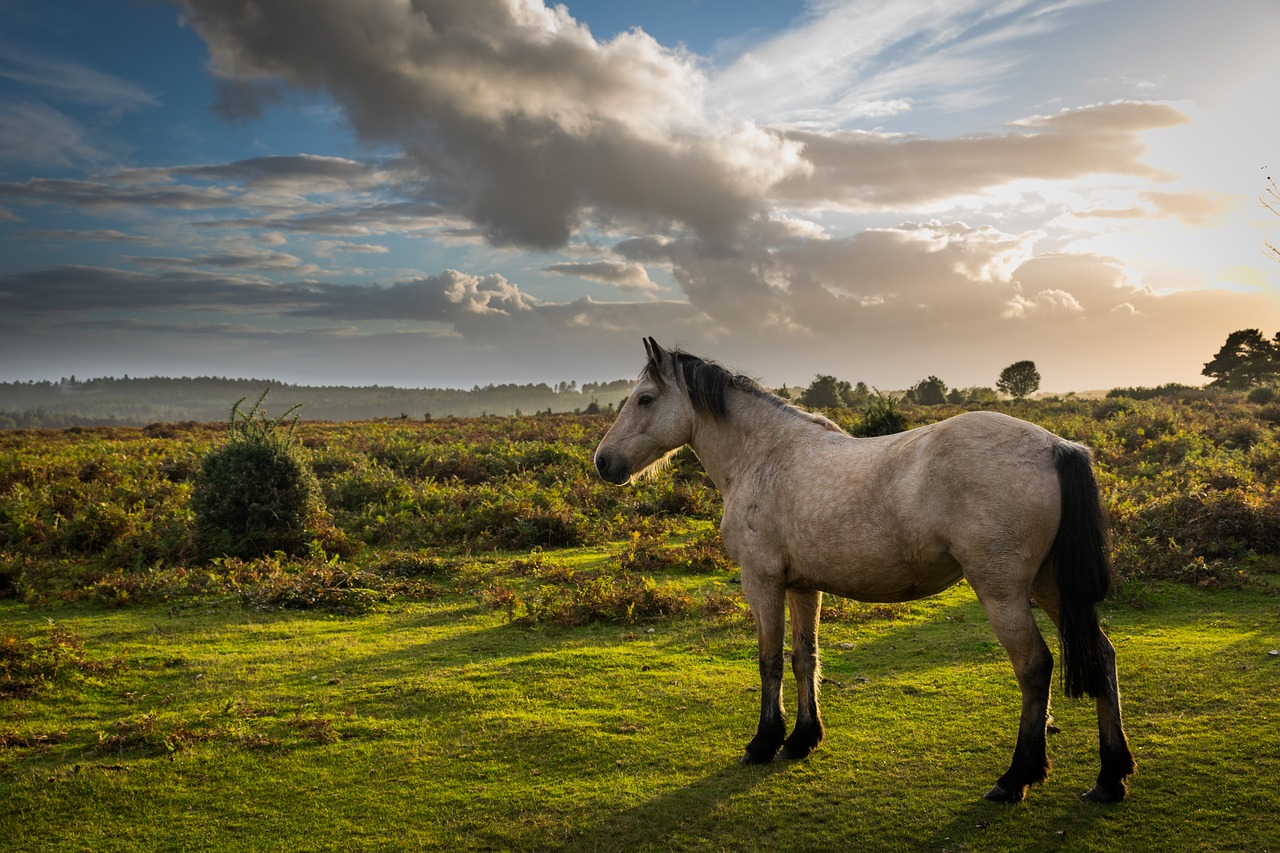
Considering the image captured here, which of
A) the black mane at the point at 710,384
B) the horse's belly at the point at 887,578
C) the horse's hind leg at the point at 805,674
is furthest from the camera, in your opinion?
the black mane at the point at 710,384

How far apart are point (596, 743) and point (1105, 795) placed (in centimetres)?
350

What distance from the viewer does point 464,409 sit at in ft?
422

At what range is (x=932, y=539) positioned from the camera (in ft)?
15.3

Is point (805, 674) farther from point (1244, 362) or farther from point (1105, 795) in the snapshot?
point (1244, 362)

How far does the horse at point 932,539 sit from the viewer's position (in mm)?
4449

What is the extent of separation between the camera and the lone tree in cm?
4425

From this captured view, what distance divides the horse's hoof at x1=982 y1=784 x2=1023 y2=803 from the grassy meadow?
0.09 m

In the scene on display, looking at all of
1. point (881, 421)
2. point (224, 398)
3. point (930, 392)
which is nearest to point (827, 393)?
point (930, 392)

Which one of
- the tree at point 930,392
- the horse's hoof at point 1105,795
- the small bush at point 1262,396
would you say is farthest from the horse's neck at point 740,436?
the tree at point 930,392

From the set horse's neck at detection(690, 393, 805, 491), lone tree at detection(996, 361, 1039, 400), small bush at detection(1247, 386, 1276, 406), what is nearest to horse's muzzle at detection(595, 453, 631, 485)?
horse's neck at detection(690, 393, 805, 491)

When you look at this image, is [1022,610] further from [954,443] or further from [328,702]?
[328,702]

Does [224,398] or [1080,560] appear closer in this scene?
[1080,560]

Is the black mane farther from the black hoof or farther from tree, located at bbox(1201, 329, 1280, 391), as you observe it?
tree, located at bbox(1201, 329, 1280, 391)

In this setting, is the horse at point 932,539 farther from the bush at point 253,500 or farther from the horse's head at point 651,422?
the bush at point 253,500
